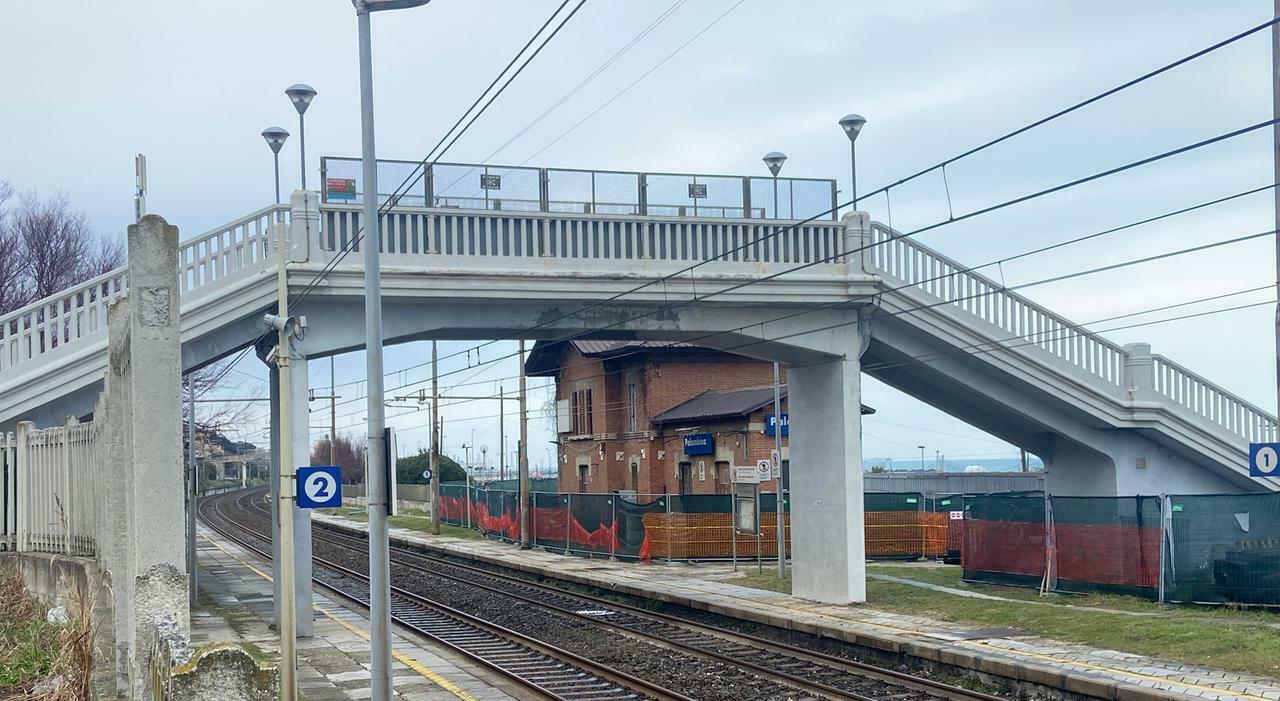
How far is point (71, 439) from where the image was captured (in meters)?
15.9

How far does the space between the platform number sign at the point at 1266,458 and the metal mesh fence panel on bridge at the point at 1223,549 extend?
3.19m

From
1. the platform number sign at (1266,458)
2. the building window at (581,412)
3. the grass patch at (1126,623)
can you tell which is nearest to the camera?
the grass patch at (1126,623)

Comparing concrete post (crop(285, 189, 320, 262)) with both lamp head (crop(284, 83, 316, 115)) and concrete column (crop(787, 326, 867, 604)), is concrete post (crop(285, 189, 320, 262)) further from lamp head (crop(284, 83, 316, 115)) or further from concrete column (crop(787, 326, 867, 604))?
Result: concrete column (crop(787, 326, 867, 604))

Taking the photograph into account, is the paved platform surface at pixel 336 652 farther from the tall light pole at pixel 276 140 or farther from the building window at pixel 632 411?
the building window at pixel 632 411

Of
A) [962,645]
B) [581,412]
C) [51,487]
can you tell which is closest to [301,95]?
[51,487]

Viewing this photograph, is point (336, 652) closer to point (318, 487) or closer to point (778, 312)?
point (318, 487)

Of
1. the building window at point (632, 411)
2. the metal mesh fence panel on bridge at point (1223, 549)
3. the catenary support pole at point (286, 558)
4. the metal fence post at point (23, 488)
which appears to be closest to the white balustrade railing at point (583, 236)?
the metal fence post at point (23, 488)

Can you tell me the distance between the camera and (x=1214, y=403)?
73.9ft

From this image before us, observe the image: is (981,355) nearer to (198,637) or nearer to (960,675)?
(960,675)

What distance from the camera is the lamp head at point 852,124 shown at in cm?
2139

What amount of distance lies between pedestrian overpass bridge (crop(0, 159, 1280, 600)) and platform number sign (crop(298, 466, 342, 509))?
563cm

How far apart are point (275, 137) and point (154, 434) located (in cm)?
1162

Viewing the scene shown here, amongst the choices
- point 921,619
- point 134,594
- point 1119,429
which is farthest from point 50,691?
point 1119,429

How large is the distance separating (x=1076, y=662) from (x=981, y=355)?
7834mm
